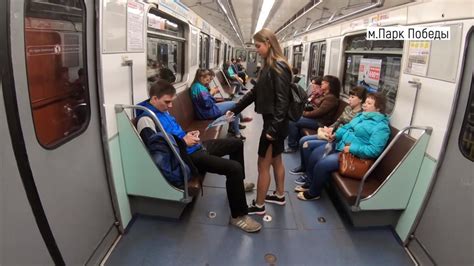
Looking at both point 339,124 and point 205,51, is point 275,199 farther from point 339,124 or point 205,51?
point 205,51

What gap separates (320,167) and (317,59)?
14.8 feet

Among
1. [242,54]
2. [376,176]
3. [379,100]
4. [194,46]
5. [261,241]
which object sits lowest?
[261,241]

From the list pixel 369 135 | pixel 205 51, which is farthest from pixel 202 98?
pixel 205 51

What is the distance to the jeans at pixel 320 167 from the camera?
9.50 ft

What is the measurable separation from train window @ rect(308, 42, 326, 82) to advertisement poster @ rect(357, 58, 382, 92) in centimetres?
204

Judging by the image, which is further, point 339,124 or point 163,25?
point 163,25

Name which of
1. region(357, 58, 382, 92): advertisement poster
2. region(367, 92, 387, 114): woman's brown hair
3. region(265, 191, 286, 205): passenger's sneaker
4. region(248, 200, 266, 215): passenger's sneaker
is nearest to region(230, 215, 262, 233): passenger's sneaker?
region(248, 200, 266, 215): passenger's sneaker

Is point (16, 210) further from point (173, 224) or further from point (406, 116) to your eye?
point (406, 116)

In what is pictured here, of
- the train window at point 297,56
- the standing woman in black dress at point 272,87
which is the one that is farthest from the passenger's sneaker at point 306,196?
the train window at point 297,56

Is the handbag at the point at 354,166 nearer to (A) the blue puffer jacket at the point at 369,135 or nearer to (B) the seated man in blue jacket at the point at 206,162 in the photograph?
(A) the blue puffer jacket at the point at 369,135

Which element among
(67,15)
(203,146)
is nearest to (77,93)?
(67,15)

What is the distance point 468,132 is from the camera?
198 cm

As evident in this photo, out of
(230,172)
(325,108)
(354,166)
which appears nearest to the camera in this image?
(230,172)

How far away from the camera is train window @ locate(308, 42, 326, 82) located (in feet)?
21.1
